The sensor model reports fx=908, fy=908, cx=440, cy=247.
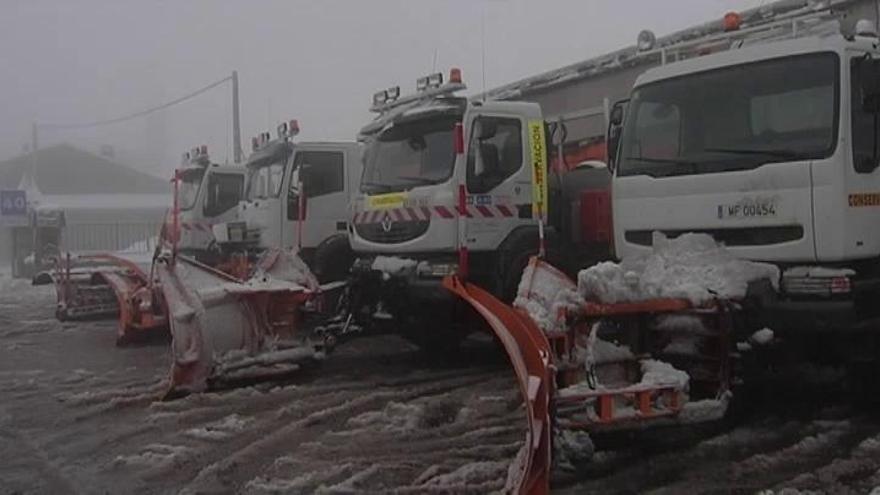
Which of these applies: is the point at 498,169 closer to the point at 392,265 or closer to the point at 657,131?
the point at 392,265

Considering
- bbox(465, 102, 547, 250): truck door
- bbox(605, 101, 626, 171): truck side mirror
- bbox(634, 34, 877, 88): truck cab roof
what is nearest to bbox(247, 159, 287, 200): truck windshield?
bbox(465, 102, 547, 250): truck door

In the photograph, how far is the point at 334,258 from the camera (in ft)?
38.4

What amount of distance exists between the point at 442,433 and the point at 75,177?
50.1 metres

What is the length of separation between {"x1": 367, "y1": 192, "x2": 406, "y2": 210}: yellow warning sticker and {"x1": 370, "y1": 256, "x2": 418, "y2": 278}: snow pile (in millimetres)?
526

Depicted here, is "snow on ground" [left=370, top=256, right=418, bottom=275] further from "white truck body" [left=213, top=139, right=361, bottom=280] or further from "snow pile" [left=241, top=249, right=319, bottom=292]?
"white truck body" [left=213, top=139, right=361, bottom=280]

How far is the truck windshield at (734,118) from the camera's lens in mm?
6039

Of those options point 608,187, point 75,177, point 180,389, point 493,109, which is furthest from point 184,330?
point 75,177

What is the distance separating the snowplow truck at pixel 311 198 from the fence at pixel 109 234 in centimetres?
2155

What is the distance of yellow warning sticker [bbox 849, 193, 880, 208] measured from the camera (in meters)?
5.90

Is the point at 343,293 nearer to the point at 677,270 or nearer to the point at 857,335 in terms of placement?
the point at 677,270

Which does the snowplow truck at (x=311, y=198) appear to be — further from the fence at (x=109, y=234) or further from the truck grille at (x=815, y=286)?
the fence at (x=109, y=234)

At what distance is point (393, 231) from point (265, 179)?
3.87 m

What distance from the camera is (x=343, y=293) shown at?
9703mm

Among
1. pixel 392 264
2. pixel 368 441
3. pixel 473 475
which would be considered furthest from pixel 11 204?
pixel 473 475
